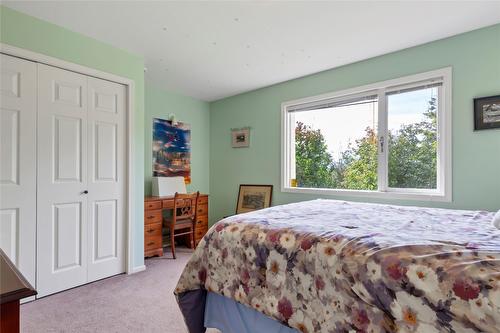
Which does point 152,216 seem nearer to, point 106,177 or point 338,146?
point 106,177

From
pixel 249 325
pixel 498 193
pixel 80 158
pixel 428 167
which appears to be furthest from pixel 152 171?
pixel 498 193

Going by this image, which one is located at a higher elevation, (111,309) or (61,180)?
(61,180)

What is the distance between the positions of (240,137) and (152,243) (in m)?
2.03

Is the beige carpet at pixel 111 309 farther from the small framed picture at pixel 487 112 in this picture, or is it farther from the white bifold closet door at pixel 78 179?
the small framed picture at pixel 487 112

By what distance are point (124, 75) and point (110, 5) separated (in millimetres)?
875

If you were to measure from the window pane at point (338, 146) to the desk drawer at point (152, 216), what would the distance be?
197 centimetres

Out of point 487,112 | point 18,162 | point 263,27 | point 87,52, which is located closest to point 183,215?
point 18,162

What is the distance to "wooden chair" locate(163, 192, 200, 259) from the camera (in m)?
3.53

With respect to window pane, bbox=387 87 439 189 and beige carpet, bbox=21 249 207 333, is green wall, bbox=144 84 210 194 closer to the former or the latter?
beige carpet, bbox=21 249 207 333

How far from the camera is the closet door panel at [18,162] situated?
213 cm

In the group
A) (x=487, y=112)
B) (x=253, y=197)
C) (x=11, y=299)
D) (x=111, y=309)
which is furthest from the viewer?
(x=253, y=197)

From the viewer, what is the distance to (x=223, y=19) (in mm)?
2287

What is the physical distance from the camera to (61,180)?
2.45 metres

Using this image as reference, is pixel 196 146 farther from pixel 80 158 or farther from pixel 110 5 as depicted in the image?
pixel 110 5
